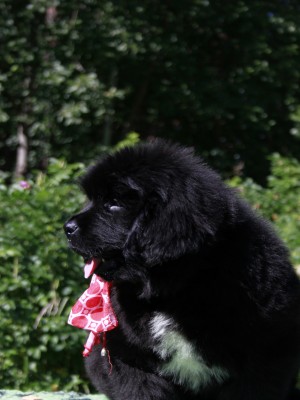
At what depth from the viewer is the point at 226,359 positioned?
9.59 feet

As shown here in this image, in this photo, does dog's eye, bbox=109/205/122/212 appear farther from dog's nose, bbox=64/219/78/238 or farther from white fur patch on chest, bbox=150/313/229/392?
white fur patch on chest, bbox=150/313/229/392

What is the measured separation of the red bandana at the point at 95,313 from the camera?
309cm

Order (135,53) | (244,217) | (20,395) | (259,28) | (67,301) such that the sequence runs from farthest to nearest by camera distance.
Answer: (259,28)
(135,53)
(67,301)
(20,395)
(244,217)

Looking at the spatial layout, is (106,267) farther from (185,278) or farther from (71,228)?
(185,278)

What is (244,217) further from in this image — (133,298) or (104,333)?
(104,333)

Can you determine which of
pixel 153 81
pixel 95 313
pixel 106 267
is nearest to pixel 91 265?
pixel 106 267

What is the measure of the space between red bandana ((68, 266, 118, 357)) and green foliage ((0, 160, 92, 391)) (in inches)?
38.1

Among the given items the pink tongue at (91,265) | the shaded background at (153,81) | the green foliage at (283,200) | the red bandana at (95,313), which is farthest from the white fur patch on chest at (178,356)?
the shaded background at (153,81)

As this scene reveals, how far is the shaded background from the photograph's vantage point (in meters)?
8.40

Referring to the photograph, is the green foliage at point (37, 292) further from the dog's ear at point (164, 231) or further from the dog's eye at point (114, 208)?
the dog's ear at point (164, 231)

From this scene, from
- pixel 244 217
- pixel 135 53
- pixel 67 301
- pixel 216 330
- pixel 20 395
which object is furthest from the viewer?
pixel 135 53

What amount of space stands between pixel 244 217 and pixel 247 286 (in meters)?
0.33

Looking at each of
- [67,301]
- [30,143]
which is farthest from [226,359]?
[30,143]

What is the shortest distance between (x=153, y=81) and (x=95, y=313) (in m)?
6.47
